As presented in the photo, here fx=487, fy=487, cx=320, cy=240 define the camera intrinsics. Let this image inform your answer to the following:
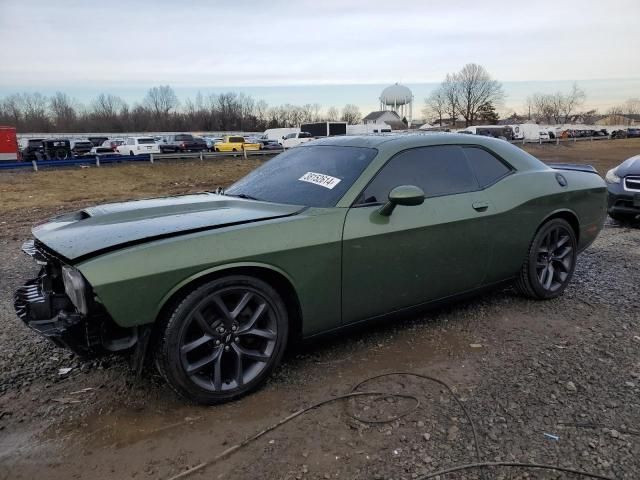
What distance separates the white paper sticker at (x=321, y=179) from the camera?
334cm

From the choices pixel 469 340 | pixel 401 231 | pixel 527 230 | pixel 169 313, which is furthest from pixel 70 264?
pixel 527 230

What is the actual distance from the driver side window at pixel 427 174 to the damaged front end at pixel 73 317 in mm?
1670

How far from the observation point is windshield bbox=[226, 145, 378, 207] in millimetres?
3293

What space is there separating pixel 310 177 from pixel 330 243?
0.73 m

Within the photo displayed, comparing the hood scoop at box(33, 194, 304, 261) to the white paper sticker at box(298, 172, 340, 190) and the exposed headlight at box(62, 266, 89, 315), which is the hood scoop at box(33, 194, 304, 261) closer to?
the exposed headlight at box(62, 266, 89, 315)

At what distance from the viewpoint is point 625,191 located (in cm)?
768

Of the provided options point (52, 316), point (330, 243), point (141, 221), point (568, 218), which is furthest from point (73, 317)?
point (568, 218)

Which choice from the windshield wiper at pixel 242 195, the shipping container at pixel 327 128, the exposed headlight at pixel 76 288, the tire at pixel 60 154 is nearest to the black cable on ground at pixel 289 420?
the exposed headlight at pixel 76 288

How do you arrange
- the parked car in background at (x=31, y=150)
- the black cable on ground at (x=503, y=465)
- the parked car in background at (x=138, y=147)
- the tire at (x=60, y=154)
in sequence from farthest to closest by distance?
the parked car in background at (x=138, y=147), the tire at (x=60, y=154), the parked car in background at (x=31, y=150), the black cable on ground at (x=503, y=465)

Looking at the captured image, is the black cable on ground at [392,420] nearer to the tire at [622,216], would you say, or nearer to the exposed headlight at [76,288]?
the exposed headlight at [76,288]

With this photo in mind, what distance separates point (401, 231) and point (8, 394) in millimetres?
2662

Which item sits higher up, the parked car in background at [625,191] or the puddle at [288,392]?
the parked car in background at [625,191]

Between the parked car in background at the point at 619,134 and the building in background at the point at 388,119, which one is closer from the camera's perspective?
the parked car in background at the point at 619,134

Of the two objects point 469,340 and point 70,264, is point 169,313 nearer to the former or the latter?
point 70,264
